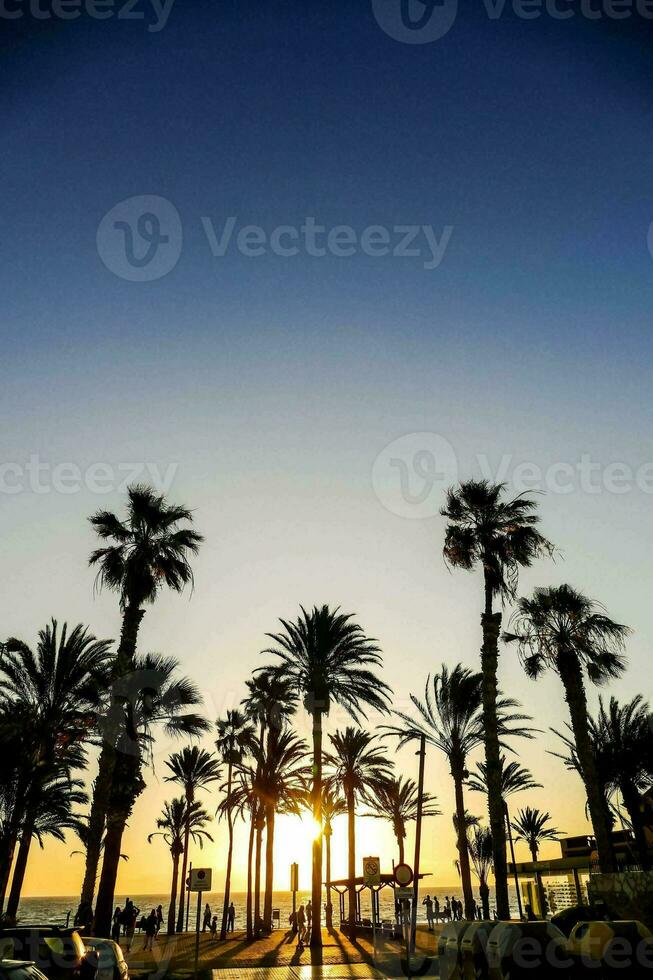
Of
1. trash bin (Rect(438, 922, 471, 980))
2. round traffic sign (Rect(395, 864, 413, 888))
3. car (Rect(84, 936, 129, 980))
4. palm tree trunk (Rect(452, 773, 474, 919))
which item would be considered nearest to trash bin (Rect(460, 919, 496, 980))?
trash bin (Rect(438, 922, 471, 980))

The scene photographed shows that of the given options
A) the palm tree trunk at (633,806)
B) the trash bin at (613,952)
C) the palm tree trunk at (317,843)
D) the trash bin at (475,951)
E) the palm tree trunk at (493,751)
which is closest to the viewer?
the trash bin at (613,952)

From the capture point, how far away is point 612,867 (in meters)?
31.0

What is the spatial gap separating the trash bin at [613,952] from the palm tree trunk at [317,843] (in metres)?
17.3

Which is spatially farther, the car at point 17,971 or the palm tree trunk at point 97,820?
the palm tree trunk at point 97,820

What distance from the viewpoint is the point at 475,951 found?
17.0m

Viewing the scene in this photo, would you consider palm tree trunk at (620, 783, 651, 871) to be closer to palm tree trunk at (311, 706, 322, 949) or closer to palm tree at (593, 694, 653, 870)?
palm tree at (593, 694, 653, 870)

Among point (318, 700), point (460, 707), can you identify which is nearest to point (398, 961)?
point (318, 700)

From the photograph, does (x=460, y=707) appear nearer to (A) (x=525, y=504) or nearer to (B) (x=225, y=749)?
(A) (x=525, y=504)

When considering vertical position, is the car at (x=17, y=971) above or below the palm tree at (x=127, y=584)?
below

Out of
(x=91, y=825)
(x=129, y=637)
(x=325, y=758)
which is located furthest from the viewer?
(x=325, y=758)

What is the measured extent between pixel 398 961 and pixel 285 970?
471cm

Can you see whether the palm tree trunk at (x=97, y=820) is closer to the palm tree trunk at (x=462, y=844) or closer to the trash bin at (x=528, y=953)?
the trash bin at (x=528, y=953)

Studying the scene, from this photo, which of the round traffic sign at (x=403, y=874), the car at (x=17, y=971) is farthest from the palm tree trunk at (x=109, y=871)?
the car at (x=17, y=971)

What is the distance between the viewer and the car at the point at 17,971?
9.82 metres
